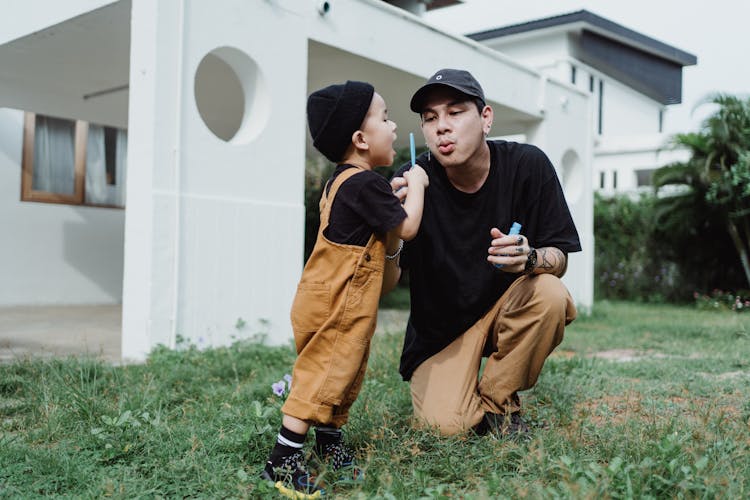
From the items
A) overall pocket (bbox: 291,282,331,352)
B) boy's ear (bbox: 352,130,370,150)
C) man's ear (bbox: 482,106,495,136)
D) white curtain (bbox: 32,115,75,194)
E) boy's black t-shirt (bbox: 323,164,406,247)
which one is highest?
white curtain (bbox: 32,115,75,194)

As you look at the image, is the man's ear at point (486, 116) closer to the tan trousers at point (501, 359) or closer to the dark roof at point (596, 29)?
the tan trousers at point (501, 359)

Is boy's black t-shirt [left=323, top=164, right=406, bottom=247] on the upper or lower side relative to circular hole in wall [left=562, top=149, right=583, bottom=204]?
lower

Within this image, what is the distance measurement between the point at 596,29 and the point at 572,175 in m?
14.7

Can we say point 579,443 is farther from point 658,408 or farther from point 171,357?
point 171,357

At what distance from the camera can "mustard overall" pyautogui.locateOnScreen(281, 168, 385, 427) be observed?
7.39 ft

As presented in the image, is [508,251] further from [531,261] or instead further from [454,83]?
[454,83]

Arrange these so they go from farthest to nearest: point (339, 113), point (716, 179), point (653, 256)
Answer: point (653, 256) < point (716, 179) < point (339, 113)

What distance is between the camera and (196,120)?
5.11m

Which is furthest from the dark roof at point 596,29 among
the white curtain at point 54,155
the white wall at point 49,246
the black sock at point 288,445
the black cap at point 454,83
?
the black sock at point 288,445

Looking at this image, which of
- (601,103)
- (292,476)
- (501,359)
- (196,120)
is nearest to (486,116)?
(501,359)

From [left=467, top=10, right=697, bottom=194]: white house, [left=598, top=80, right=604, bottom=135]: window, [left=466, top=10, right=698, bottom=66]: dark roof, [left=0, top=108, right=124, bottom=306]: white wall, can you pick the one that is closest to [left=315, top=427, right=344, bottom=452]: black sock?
[left=0, top=108, right=124, bottom=306]: white wall

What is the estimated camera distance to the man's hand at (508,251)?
2519mm

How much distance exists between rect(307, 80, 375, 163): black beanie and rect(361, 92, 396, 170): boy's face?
0.09 feet

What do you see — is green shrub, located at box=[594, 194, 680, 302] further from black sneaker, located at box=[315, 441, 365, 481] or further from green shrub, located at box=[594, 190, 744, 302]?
black sneaker, located at box=[315, 441, 365, 481]
